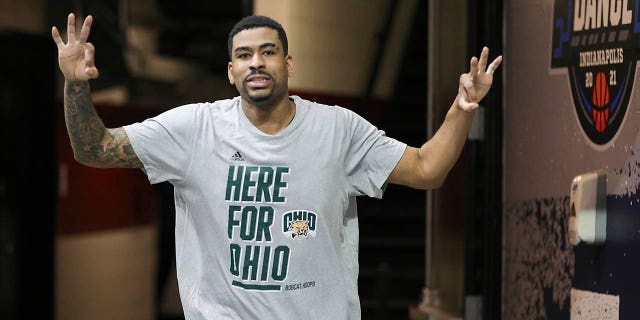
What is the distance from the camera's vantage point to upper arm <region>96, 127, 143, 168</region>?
3.24m

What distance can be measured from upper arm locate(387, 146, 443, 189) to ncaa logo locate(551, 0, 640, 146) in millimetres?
600

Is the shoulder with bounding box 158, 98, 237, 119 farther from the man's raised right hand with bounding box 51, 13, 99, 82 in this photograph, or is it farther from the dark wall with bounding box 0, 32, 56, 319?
the dark wall with bounding box 0, 32, 56, 319

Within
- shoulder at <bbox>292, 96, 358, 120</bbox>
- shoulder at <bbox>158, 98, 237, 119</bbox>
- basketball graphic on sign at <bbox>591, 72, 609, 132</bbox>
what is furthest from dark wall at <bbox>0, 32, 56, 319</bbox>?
basketball graphic on sign at <bbox>591, 72, 609, 132</bbox>

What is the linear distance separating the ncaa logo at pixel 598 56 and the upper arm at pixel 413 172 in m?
0.60

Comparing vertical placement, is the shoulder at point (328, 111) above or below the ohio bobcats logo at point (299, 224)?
above

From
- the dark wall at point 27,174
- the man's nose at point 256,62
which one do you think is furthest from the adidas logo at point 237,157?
the dark wall at point 27,174

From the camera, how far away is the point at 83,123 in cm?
316

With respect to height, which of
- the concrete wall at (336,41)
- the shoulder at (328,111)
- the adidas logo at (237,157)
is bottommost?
the adidas logo at (237,157)

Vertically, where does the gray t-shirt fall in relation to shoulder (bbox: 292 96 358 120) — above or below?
below

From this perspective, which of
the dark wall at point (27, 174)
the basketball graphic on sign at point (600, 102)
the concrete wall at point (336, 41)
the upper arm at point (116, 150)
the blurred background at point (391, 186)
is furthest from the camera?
the dark wall at point (27, 174)

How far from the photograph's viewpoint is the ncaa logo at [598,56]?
133 inches

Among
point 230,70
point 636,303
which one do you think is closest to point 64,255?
point 230,70

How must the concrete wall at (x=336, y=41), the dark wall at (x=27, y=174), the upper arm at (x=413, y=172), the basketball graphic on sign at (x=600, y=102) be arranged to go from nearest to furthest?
the upper arm at (x=413, y=172) < the basketball graphic on sign at (x=600, y=102) < the concrete wall at (x=336, y=41) < the dark wall at (x=27, y=174)

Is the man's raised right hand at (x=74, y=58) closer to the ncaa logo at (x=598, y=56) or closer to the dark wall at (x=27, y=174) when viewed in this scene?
the ncaa logo at (x=598, y=56)
